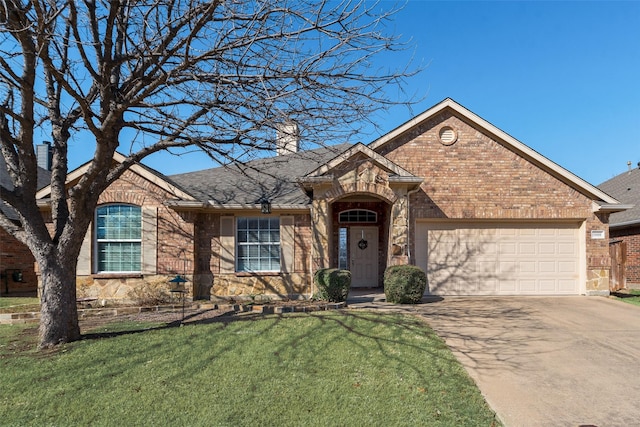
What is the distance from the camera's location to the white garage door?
12.5m

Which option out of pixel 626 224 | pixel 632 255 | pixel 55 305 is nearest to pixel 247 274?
pixel 55 305

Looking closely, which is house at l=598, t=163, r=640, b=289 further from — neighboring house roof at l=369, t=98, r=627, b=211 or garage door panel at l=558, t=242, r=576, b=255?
neighboring house roof at l=369, t=98, r=627, b=211

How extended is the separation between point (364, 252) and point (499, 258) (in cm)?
445

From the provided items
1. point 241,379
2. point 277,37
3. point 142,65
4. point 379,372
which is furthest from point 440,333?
point 142,65

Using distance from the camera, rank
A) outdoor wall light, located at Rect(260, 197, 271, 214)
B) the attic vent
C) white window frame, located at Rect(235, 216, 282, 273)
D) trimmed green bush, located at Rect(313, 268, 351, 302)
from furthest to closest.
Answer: the attic vent → white window frame, located at Rect(235, 216, 282, 273) → outdoor wall light, located at Rect(260, 197, 271, 214) → trimmed green bush, located at Rect(313, 268, 351, 302)

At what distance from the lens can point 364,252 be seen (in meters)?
14.6

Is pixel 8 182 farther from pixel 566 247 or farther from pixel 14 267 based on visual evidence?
pixel 566 247

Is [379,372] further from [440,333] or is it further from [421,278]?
[421,278]

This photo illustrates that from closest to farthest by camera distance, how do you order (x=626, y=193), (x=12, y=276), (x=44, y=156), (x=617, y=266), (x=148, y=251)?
(x=148, y=251) → (x=617, y=266) → (x=12, y=276) → (x=626, y=193) → (x=44, y=156)

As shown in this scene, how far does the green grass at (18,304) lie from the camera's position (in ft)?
34.0

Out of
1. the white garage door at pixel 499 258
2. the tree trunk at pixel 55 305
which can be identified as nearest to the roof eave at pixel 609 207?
the white garage door at pixel 499 258

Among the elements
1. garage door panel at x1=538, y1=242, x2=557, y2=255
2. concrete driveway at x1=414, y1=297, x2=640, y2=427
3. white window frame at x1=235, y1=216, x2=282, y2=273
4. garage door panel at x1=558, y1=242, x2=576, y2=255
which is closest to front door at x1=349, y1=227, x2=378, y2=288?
white window frame at x1=235, y1=216, x2=282, y2=273

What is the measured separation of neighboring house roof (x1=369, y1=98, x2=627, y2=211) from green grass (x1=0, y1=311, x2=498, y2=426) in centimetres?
696

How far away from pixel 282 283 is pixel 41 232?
22.5 ft
